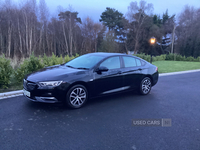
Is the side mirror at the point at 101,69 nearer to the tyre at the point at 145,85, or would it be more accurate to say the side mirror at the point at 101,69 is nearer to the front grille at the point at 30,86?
the front grille at the point at 30,86

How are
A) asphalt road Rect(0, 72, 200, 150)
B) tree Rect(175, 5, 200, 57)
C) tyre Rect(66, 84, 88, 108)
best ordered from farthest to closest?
tree Rect(175, 5, 200, 57) < tyre Rect(66, 84, 88, 108) < asphalt road Rect(0, 72, 200, 150)

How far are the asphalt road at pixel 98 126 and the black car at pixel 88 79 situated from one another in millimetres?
411

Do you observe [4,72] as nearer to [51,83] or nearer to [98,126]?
[51,83]

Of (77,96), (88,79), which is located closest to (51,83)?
(77,96)

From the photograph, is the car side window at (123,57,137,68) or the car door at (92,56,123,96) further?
the car side window at (123,57,137,68)

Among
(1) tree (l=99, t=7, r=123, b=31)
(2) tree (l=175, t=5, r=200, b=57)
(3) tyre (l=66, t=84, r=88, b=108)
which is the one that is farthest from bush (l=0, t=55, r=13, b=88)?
(1) tree (l=99, t=7, r=123, b=31)

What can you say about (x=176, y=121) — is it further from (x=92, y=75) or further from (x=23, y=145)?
(x=23, y=145)

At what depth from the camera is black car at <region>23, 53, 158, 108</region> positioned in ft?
13.2

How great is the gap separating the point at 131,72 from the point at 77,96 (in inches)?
87.9

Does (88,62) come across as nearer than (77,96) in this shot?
No

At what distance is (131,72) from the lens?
552 centimetres

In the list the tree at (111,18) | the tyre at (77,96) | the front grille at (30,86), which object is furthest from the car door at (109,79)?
the tree at (111,18)

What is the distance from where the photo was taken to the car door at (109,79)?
15.4 ft

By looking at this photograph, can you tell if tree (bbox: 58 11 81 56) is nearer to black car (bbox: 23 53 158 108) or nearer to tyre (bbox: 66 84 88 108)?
black car (bbox: 23 53 158 108)
